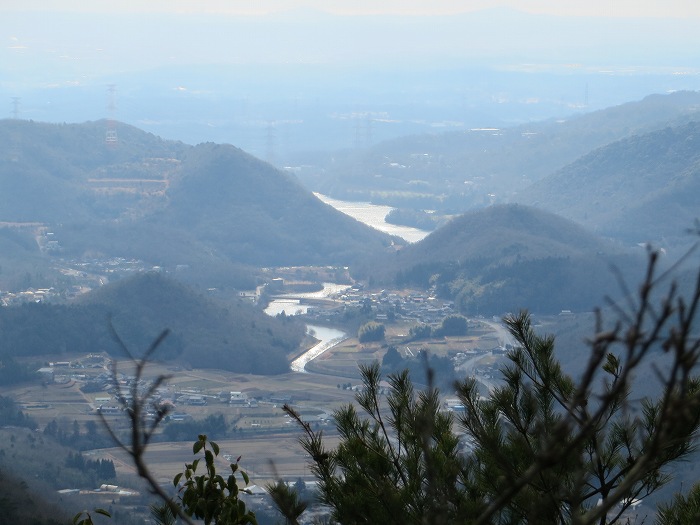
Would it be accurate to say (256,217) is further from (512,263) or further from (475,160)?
(475,160)

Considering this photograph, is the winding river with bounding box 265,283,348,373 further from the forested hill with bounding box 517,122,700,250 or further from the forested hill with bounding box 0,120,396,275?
the forested hill with bounding box 517,122,700,250

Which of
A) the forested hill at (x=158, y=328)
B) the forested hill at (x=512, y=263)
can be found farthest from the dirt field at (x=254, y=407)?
the forested hill at (x=512, y=263)

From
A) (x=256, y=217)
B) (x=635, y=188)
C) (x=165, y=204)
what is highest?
(x=635, y=188)

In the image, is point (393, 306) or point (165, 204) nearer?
point (393, 306)

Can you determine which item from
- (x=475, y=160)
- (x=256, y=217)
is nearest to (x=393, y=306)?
(x=256, y=217)

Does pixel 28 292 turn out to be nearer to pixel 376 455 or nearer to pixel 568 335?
pixel 568 335

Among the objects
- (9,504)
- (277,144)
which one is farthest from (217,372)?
(277,144)
